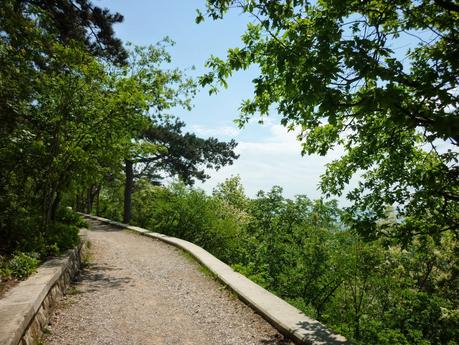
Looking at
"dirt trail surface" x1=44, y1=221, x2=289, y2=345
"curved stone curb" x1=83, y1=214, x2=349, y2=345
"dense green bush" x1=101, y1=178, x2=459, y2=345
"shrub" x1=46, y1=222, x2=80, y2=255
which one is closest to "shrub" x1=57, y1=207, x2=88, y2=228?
"shrub" x1=46, y1=222, x2=80, y2=255

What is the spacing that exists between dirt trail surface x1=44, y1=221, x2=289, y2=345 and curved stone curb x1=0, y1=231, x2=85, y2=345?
220 mm

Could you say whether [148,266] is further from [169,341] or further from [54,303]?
[169,341]

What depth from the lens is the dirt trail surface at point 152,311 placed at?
15.5 feet

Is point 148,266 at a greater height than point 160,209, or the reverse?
point 160,209

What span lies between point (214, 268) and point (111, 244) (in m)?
6.09

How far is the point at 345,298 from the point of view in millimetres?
9594

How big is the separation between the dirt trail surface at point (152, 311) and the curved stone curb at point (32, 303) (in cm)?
22

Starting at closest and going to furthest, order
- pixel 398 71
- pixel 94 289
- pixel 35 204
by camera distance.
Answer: pixel 398 71
pixel 94 289
pixel 35 204

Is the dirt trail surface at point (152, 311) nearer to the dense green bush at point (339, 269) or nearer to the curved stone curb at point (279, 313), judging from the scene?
the curved stone curb at point (279, 313)

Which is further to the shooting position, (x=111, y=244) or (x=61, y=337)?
(x=111, y=244)

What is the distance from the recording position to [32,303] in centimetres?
446

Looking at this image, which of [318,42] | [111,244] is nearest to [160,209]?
[111,244]

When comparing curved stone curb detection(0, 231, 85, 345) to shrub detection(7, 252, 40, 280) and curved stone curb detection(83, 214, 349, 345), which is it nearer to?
shrub detection(7, 252, 40, 280)

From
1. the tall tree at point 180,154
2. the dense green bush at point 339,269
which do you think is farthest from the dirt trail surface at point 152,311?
the tall tree at point 180,154
